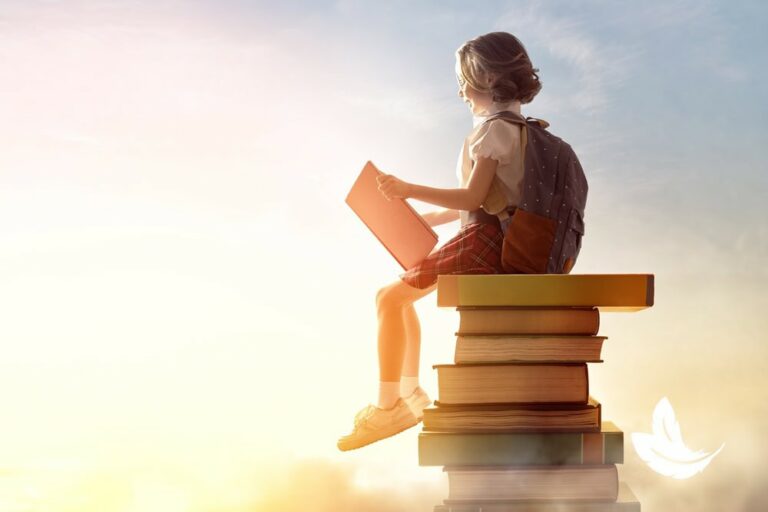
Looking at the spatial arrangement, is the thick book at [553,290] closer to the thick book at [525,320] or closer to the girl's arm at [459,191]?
the thick book at [525,320]

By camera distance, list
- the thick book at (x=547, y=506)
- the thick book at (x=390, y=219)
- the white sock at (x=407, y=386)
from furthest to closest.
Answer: the white sock at (x=407, y=386)
the thick book at (x=390, y=219)
the thick book at (x=547, y=506)

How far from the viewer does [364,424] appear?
3.69 metres

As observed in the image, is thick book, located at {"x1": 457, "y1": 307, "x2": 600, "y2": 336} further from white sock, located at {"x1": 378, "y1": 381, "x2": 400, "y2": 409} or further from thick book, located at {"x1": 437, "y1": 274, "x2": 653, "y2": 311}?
white sock, located at {"x1": 378, "y1": 381, "x2": 400, "y2": 409}

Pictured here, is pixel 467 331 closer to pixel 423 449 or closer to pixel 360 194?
pixel 423 449

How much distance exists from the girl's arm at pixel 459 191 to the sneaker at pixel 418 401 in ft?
2.62

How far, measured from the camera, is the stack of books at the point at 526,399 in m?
3.23

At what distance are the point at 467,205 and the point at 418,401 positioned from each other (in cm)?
85

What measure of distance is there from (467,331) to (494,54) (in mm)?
1075

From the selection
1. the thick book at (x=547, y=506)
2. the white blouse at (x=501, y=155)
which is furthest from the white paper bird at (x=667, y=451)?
the white blouse at (x=501, y=155)

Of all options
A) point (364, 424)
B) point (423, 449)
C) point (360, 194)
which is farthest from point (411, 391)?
point (360, 194)

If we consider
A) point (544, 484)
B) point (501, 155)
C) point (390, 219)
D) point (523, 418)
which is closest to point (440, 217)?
point (390, 219)

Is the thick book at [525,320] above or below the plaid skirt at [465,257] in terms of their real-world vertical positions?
below

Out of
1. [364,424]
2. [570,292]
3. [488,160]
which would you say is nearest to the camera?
[570,292]

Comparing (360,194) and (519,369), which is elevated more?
(360,194)
